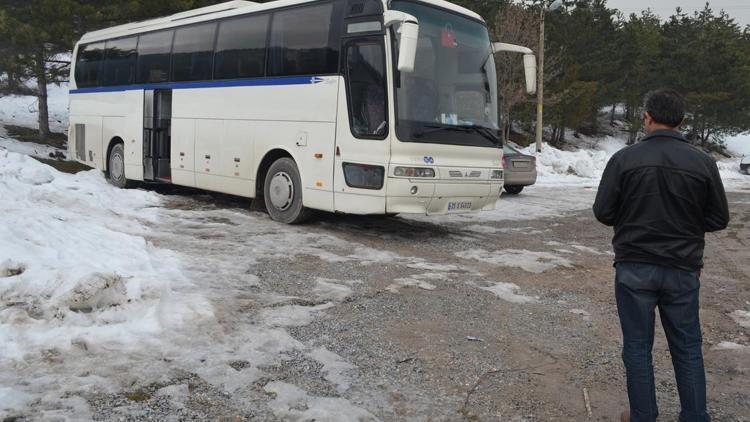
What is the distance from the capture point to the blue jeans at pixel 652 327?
3.20m

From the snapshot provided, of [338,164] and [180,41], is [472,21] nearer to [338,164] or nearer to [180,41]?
[338,164]

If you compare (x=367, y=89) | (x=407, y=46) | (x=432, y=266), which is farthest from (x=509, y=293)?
(x=367, y=89)

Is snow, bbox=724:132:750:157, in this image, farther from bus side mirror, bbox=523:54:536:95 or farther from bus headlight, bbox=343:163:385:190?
bus headlight, bbox=343:163:385:190

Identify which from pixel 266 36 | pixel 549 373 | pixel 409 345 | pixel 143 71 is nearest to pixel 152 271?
pixel 409 345

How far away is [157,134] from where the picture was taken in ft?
42.8

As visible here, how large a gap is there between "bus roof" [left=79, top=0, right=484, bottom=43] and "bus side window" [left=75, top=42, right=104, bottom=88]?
24 centimetres

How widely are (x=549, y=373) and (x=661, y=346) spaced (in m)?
1.27

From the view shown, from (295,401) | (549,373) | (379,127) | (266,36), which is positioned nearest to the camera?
(295,401)

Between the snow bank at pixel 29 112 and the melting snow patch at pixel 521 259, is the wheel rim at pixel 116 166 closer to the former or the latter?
the melting snow patch at pixel 521 259

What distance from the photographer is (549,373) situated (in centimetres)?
426

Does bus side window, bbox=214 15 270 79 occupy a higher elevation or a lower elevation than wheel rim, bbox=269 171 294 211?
higher

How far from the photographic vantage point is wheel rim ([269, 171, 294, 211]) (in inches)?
395

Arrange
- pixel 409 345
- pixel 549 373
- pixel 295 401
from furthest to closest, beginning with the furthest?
pixel 409 345 → pixel 549 373 → pixel 295 401

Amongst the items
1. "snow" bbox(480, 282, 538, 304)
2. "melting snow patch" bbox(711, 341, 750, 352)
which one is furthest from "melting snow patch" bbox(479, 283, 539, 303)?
"melting snow patch" bbox(711, 341, 750, 352)
